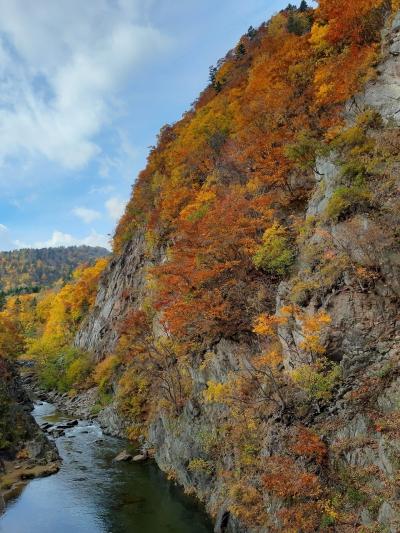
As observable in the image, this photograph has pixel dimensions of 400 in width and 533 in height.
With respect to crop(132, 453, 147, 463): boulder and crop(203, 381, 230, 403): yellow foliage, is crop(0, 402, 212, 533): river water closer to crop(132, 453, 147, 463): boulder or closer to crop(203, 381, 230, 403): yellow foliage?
crop(132, 453, 147, 463): boulder

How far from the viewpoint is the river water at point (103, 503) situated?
2256 cm

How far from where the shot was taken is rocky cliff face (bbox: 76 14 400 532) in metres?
14.1

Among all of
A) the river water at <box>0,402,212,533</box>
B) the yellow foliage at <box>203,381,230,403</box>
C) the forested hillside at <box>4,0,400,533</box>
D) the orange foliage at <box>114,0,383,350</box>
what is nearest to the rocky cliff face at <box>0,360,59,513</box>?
the river water at <box>0,402,212,533</box>

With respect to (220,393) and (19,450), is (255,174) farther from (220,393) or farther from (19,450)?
(19,450)

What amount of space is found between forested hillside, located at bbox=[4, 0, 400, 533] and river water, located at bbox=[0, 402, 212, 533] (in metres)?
1.54

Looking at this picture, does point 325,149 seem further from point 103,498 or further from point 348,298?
point 103,498

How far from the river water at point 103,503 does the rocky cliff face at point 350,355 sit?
1558 mm

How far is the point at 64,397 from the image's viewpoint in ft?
208

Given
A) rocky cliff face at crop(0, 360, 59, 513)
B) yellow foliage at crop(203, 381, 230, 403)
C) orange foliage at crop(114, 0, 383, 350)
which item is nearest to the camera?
yellow foliage at crop(203, 381, 230, 403)

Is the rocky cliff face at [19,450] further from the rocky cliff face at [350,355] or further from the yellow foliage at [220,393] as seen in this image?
the yellow foliage at [220,393]

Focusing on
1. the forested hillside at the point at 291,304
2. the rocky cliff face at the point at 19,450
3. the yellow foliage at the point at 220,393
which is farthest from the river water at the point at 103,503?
the yellow foliage at the point at 220,393

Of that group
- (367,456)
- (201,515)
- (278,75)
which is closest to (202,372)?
(201,515)

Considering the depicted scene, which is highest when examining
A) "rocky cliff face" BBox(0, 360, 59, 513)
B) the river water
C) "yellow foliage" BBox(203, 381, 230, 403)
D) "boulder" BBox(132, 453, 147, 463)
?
"yellow foliage" BBox(203, 381, 230, 403)

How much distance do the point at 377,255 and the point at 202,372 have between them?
14941 millimetres
